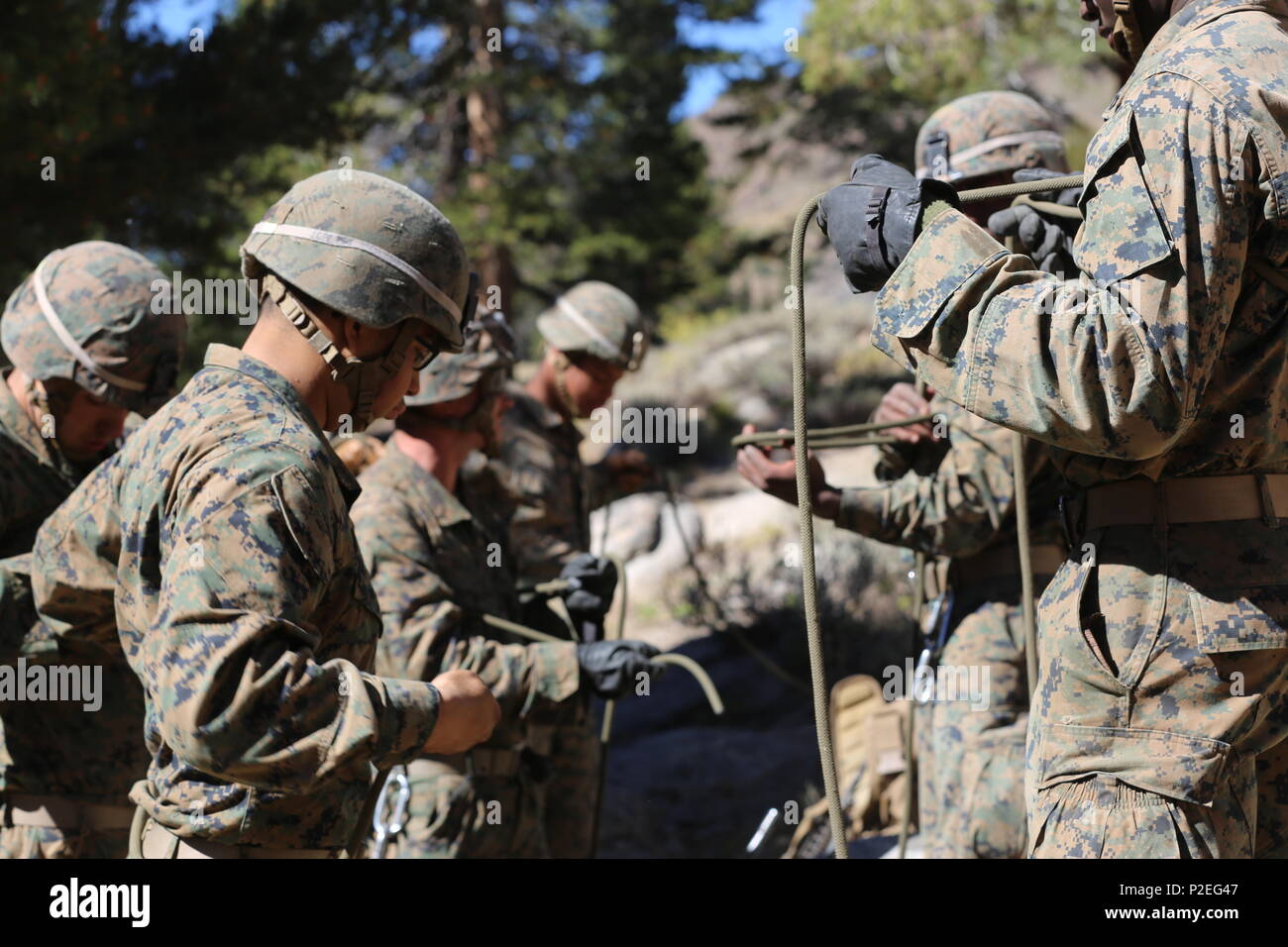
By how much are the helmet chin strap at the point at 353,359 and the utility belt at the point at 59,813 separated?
1.67 m

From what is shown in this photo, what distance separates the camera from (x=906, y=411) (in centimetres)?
502

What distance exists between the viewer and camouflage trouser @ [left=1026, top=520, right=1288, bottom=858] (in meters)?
2.59

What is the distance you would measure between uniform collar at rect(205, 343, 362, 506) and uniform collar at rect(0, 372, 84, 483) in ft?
4.99

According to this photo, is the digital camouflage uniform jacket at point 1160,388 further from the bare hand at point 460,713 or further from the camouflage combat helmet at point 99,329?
the camouflage combat helmet at point 99,329

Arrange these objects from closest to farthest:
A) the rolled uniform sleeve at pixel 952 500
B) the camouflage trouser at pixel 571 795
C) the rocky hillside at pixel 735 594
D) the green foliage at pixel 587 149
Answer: the rolled uniform sleeve at pixel 952 500
the camouflage trouser at pixel 571 795
the rocky hillside at pixel 735 594
the green foliage at pixel 587 149

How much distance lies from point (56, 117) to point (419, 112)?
36.0ft

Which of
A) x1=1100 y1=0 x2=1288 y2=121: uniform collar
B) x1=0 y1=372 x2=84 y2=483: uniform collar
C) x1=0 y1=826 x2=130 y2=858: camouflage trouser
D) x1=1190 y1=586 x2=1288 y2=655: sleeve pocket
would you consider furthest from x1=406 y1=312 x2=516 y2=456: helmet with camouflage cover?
x1=1190 y1=586 x2=1288 y2=655: sleeve pocket

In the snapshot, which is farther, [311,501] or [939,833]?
[939,833]

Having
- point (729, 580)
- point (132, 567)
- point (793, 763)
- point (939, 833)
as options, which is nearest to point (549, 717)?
point (939, 833)

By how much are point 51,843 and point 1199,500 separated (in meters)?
3.20

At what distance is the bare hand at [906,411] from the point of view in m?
4.99

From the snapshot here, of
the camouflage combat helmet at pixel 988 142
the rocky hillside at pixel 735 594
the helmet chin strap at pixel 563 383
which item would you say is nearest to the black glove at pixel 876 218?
the camouflage combat helmet at pixel 988 142
